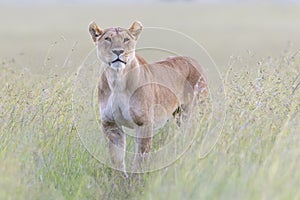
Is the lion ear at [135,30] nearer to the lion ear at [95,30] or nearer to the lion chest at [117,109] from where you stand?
the lion ear at [95,30]

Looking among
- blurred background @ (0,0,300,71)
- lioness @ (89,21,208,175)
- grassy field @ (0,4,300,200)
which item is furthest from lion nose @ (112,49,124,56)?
blurred background @ (0,0,300,71)

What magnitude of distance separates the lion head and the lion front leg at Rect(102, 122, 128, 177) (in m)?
0.58

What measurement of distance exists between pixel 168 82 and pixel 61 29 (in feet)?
81.7

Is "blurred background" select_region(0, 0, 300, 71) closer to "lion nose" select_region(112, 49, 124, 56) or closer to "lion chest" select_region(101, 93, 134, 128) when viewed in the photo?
"lion chest" select_region(101, 93, 134, 128)

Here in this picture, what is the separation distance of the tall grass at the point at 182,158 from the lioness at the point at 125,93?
0.31m

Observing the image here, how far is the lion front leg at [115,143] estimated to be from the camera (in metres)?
7.53

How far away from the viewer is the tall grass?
5.71m

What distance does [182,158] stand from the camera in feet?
21.5

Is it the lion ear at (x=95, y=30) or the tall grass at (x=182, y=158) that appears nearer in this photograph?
the tall grass at (x=182, y=158)

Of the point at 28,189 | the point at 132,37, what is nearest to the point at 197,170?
the point at 28,189

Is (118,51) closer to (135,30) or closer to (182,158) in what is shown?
(135,30)

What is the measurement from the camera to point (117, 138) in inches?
300

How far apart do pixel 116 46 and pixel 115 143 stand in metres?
0.98

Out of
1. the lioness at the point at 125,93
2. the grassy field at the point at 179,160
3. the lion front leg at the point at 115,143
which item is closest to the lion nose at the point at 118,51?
the lioness at the point at 125,93
